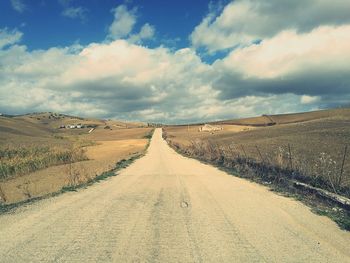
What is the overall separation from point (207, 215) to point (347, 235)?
3.55 meters

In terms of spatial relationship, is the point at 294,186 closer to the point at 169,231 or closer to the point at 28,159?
the point at 169,231

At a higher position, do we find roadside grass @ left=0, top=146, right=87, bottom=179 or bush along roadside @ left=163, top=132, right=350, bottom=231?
roadside grass @ left=0, top=146, right=87, bottom=179

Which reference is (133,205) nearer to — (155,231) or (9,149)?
(155,231)

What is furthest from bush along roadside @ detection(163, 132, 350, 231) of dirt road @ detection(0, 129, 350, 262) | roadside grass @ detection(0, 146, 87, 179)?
roadside grass @ detection(0, 146, 87, 179)

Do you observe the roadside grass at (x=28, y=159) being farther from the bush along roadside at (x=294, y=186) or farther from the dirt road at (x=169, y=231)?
the dirt road at (x=169, y=231)

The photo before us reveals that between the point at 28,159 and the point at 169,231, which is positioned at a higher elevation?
the point at 28,159

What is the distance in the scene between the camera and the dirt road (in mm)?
7035

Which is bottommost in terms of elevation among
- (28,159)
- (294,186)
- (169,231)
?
(294,186)

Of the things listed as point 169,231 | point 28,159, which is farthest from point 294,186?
point 28,159

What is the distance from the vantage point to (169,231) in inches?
344

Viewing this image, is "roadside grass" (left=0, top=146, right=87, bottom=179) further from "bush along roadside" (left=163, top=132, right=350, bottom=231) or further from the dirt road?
the dirt road

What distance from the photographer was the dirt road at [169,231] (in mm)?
7035

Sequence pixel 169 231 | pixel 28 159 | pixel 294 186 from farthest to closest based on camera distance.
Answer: pixel 28 159, pixel 294 186, pixel 169 231

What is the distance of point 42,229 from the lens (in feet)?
28.5
